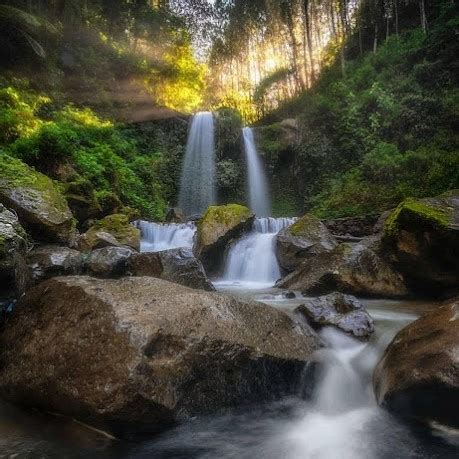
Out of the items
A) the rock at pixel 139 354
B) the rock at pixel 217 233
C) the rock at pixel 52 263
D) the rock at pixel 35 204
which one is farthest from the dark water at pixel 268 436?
the rock at pixel 217 233

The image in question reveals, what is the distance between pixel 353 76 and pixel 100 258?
67.3 ft

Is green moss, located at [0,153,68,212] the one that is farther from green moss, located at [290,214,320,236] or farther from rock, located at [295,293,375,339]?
green moss, located at [290,214,320,236]

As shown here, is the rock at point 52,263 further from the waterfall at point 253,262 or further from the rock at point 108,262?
the waterfall at point 253,262

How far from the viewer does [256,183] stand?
2027 centimetres

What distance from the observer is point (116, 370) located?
295 cm

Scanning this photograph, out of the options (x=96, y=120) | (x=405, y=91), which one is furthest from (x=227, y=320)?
(x=405, y=91)

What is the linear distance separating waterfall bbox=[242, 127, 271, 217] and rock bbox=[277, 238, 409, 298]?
12541 millimetres

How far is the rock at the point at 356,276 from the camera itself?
22.6ft

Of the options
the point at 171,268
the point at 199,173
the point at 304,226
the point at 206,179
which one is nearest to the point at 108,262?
the point at 171,268

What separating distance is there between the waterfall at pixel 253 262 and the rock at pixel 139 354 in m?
5.71

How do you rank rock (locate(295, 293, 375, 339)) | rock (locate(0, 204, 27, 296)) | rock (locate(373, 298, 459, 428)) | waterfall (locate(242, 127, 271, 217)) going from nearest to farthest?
rock (locate(373, 298, 459, 428))
rock (locate(0, 204, 27, 296))
rock (locate(295, 293, 375, 339))
waterfall (locate(242, 127, 271, 217))

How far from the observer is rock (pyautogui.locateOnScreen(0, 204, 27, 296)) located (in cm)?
401

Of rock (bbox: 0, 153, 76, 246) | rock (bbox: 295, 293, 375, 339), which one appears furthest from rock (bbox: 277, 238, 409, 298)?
rock (bbox: 0, 153, 76, 246)

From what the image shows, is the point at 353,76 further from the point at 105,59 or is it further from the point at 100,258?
the point at 100,258
